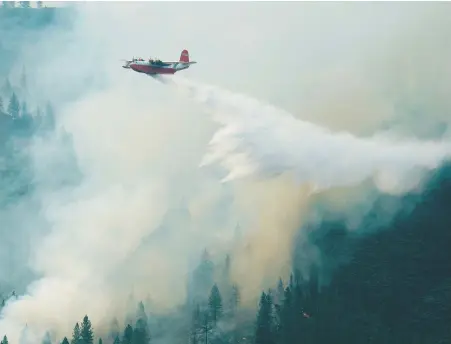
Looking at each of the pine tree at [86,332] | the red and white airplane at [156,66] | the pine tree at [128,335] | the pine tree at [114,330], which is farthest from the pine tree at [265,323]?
the red and white airplane at [156,66]

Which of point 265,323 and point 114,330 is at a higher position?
point 114,330

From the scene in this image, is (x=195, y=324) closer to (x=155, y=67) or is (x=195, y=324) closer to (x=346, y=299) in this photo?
(x=346, y=299)

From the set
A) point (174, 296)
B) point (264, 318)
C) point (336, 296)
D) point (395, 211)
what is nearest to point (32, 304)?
point (174, 296)

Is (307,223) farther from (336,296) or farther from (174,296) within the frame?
(174,296)

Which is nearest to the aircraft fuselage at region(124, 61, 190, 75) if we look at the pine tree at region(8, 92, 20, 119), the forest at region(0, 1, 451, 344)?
the forest at region(0, 1, 451, 344)

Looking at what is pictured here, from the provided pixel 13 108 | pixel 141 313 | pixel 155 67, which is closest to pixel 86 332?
pixel 141 313

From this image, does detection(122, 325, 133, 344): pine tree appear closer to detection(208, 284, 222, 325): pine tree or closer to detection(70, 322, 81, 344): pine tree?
detection(70, 322, 81, 344): pine tree

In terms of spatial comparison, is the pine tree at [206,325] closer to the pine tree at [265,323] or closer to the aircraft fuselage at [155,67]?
the pine tree at [265,323]
